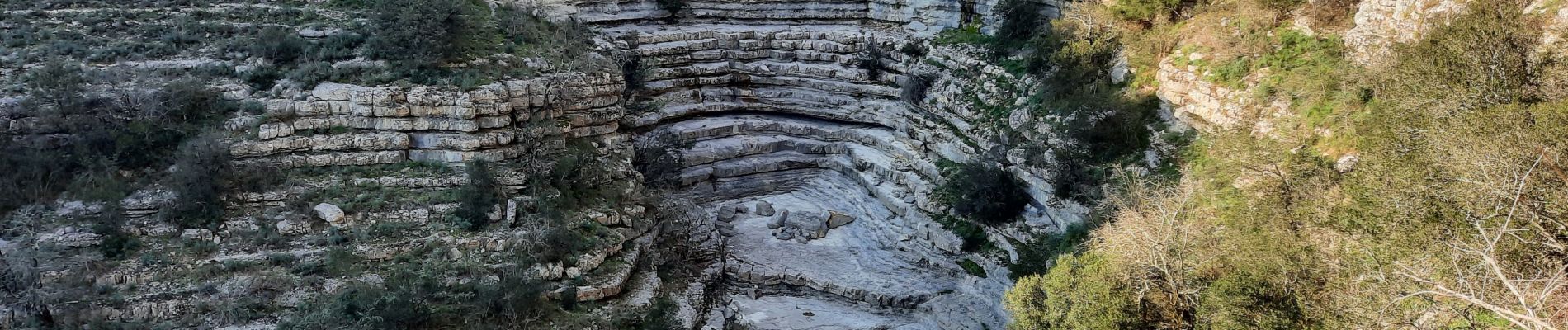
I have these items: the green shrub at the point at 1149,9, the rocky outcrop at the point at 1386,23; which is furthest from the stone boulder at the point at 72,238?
the rocky outcrop at the point at 1386,23

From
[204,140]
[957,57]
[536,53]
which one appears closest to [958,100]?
[957,57]

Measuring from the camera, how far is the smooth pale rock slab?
15087 millimetres

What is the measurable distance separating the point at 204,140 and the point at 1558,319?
17.2 meters

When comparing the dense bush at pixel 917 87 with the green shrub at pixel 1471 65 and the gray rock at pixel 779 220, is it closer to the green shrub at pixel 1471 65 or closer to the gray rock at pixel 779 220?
the gray rock at pixel 779 220

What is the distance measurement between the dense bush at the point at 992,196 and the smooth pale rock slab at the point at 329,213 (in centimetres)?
1068

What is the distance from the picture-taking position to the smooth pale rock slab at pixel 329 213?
49.5 ft

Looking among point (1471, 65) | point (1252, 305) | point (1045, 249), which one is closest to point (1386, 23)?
point (1471, 65)

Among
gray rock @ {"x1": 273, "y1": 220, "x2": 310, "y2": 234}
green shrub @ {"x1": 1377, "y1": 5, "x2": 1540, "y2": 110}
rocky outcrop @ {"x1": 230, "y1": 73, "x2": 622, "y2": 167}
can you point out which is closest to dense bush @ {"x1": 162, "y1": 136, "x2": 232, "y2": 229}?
rocky outcrop @ {"x1": 230, "y1": 73, "x2": 622, "y2": 167}

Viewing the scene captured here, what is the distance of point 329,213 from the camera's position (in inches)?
595

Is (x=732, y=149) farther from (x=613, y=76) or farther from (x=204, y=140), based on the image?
(x=204, y=140)

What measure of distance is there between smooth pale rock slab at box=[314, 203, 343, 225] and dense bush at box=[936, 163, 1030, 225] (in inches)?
421

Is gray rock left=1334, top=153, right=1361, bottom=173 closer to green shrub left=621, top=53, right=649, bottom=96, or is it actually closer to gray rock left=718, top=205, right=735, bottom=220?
gray rock left=718, top=205, right=735, bottom=220

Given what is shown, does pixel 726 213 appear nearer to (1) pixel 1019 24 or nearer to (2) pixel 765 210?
(2) pixel 765 210

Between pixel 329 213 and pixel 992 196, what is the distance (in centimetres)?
1117
